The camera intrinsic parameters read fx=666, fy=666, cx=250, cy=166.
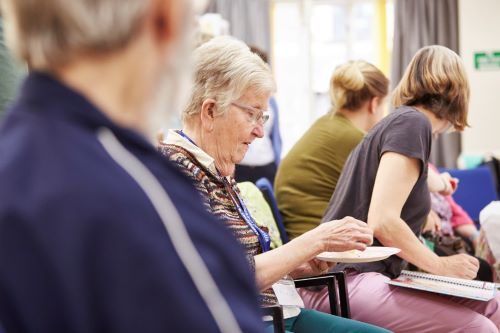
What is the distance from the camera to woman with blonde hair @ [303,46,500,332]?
1.94m

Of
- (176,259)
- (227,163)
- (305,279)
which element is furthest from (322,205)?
(176,259)

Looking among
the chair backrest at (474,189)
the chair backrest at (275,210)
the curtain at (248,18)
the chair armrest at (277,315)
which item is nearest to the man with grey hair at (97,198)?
the chair armrest at (277,315)

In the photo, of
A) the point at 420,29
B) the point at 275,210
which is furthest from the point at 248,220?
the point at 420,29

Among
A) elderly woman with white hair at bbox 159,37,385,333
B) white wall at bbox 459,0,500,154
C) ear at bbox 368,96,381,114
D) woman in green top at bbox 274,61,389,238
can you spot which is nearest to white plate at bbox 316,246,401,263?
elderly woman with white hair at bbox 159,37,385,333

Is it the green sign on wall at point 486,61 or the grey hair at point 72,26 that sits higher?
the grey hair at point 72,26

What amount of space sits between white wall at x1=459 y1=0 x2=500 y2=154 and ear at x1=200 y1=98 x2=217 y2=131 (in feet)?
14.9

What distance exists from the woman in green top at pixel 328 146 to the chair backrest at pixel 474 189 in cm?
156

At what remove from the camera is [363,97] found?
2.67m

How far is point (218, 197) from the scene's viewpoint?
1642 millimetres

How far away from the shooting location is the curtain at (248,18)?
596cm

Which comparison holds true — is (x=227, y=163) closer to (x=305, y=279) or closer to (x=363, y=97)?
(x=305, y=279)

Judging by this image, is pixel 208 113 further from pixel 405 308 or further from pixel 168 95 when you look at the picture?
pixel 168 95

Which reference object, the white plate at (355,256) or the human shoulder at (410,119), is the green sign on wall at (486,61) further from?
the white plate at (355,256)

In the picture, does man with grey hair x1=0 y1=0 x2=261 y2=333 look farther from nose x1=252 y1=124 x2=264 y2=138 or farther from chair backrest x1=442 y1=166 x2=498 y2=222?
chair backrest x1=442 y1=166 x2=498 y2=222
